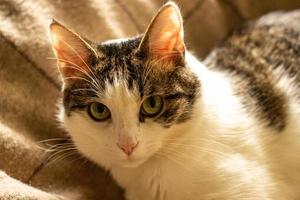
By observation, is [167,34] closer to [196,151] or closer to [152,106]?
[152,106]

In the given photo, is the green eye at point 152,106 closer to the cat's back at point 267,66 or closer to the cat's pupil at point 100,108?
the cat's pupil at point 100,108

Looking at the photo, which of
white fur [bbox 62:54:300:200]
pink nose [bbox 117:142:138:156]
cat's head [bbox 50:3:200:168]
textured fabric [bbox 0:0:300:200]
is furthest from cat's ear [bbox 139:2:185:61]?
textured fabric [bbox 0:0:300:200]

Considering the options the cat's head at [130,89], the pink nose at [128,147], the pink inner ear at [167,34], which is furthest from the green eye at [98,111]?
the pink inner ear at [167,34]

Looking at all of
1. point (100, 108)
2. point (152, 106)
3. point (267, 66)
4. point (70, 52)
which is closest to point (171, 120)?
point (152, 106)

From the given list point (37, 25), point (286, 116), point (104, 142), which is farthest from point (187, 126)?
point (37, 25)

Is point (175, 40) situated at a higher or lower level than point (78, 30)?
lower

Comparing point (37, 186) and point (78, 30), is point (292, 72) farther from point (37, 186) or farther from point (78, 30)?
point (37, 186)
